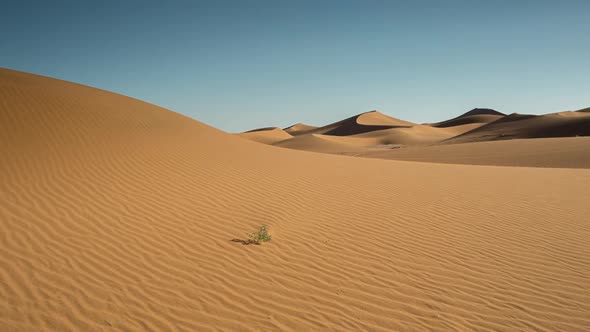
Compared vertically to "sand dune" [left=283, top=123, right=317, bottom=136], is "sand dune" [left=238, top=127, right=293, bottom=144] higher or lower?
lower

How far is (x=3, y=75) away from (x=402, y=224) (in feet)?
52.4

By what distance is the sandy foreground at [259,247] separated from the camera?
3426 millimetres

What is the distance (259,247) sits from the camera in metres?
4.97

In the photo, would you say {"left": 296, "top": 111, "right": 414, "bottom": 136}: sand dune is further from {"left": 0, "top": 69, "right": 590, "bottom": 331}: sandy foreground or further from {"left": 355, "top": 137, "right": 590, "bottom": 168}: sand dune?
{"left": 0, "top": 69, "right": 590, "bottom": 331}: sandy foreground

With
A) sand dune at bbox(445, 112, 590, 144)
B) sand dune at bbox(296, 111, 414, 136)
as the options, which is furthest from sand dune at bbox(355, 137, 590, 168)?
sand dune at bbox(296, 111, 414, 136)

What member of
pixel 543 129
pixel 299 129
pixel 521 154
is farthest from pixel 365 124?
pixel 521 154

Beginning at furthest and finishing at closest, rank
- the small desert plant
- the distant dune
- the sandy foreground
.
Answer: the distant dune
the small desert plant
the sandy foreground

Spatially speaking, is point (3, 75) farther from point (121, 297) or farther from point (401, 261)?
point (401, 261)

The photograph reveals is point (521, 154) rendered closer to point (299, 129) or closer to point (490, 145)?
point (490, 145)

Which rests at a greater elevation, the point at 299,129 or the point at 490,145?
the point at 299,129

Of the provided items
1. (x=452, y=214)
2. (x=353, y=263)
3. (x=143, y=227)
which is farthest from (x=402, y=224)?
(x=143, y=227)

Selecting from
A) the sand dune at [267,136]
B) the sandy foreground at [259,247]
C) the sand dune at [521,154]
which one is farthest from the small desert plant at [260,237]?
the sand dune at [267,136]

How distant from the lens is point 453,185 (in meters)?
10.1

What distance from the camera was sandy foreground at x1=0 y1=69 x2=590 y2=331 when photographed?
3.43 m
